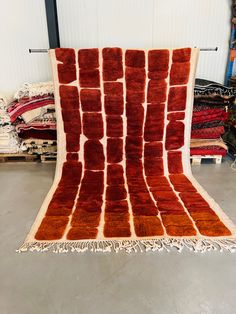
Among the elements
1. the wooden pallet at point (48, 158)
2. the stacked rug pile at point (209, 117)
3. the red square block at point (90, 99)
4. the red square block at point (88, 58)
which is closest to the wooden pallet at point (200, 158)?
the stacked rug pile at point (209, 117)

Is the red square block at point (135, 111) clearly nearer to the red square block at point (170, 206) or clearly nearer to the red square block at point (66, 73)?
the red square block at point (66, 73)

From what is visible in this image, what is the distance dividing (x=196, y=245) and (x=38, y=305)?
88 cm

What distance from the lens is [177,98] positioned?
2291mm

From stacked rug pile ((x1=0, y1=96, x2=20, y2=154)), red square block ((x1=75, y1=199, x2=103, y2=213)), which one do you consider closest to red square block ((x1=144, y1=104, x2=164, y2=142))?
red square block ((x1=75, y1=199, x2=103, y2=213))

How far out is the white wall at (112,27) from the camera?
2848 millimetres

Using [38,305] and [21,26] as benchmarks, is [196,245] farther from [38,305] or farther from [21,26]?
[21,26]

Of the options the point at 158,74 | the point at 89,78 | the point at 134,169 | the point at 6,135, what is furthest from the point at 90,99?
the point at 6,135

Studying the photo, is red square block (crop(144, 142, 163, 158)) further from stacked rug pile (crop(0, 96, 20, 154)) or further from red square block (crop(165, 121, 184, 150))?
stacked rug pile (crop(0, 96, 20, 154))

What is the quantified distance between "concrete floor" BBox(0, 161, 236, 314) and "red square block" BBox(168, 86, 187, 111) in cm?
129

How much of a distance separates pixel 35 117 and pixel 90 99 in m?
0.65

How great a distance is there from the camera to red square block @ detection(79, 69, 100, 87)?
2252 mm

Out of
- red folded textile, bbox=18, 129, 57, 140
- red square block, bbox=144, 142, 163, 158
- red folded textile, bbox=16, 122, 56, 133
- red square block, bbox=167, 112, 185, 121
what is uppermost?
red square block, bbox=167, 112, 185, 121

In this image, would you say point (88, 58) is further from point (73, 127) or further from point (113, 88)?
point (73, 127)

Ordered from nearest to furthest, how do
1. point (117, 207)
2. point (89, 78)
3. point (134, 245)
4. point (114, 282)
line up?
point (114, 282) < point (134, 245) < point (117, 207) < point (89, 78)
